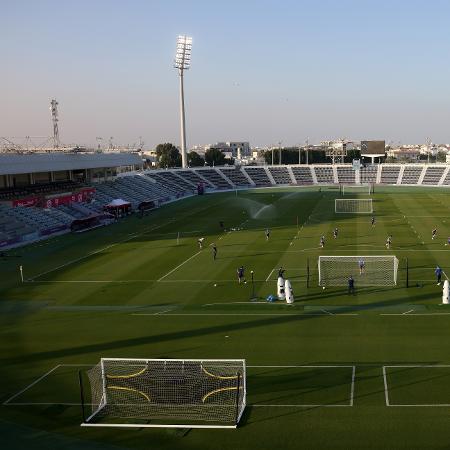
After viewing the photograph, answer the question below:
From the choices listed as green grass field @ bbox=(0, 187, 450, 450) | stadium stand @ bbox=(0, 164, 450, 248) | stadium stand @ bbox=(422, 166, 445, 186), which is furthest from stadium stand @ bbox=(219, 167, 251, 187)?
green grass field @ bbox=(0, 187, 450, 450)

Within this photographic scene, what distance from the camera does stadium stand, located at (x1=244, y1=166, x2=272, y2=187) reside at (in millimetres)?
130500

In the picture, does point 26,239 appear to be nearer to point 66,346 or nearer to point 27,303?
point 27,303

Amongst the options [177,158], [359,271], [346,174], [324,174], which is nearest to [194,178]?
[324,174]

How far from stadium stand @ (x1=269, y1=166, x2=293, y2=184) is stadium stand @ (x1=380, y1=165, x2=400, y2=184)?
2223cm

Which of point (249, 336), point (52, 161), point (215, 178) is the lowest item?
point (249, 336)

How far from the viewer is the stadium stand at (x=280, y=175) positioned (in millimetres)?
132075

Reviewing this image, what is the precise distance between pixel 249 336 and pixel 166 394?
7.05m

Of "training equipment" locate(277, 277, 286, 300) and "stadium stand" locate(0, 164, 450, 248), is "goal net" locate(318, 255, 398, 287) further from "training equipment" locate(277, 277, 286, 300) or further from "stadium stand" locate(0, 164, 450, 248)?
"stadium stand" locate(0, 164, 450, 248)

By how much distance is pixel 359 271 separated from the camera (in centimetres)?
3666

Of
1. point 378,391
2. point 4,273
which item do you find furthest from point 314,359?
point 4,273

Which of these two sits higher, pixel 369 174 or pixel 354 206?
pixel 369 174

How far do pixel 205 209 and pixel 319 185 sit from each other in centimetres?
5083

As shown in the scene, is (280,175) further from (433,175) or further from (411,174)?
(433,175)

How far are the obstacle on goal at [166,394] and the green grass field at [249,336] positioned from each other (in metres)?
0.57
